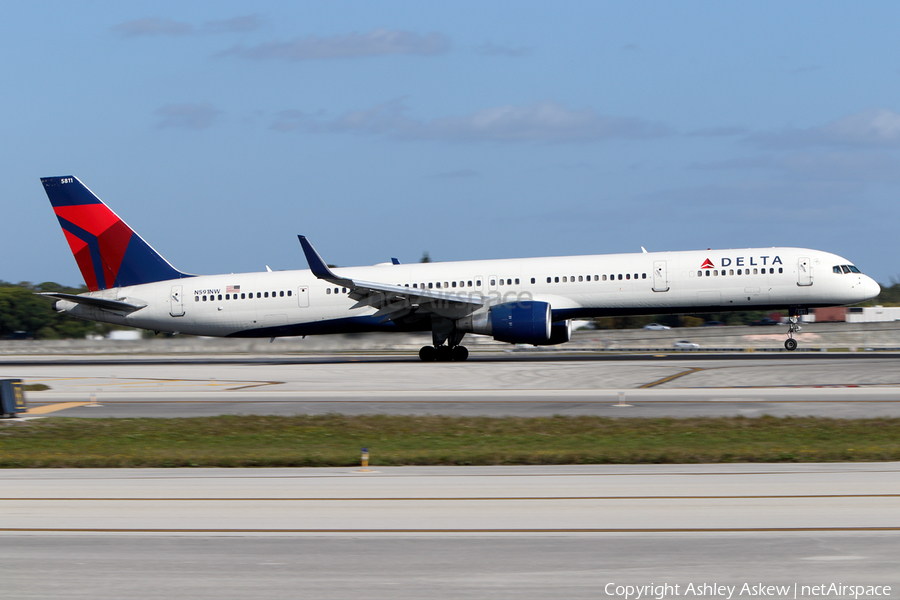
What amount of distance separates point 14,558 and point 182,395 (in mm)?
17681

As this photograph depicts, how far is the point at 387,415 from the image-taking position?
64.6ft

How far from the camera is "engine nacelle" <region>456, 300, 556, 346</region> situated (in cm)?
3316

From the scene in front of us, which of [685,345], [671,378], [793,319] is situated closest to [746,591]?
[671,378]

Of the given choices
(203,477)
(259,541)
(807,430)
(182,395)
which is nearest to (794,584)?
(259,541)

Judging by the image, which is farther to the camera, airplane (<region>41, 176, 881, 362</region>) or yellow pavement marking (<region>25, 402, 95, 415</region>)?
airplane (<region>41, 176, 881, 362</region>)

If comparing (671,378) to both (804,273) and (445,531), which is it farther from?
(445,531)

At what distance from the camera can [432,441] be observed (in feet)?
52.2

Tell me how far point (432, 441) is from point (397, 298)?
19.0 m

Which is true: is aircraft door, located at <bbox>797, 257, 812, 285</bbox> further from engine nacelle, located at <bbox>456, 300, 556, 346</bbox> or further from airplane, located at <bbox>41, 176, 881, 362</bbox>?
engine nacelle, located at <bbox>456, 300, 556, 346</bbox>

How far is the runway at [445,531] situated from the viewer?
282 inches

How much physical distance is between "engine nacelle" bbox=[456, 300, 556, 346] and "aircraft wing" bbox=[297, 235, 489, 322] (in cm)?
90

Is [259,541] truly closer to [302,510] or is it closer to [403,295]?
[302,510]

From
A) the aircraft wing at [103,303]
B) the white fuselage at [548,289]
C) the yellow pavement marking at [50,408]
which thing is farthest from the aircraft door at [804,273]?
the aircraft wing at [103,303]

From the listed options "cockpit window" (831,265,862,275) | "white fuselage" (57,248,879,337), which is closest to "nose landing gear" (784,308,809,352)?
"white fuselage" (57,248,879,337)
